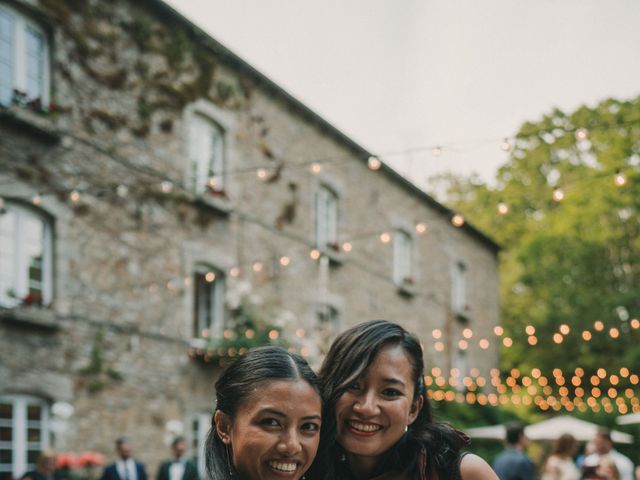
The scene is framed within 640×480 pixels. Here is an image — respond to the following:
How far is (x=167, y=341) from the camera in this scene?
1186 cm

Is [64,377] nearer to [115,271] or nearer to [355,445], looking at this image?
[115,271]

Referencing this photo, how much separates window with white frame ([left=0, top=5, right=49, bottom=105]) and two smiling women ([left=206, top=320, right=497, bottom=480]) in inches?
322

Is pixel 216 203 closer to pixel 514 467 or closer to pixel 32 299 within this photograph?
pixel 32 299

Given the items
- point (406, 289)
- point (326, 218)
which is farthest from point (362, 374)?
point (406, 289)

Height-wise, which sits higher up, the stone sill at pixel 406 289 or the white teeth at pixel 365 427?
the stone sill at pixel 406 289

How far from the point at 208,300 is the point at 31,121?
14.9 feet

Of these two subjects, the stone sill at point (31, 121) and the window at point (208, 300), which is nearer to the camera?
the stone sill at point (31, 121)

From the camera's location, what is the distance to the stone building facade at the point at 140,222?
9.91 meters

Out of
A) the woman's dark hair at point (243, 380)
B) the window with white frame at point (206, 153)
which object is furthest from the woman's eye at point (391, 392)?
the window with white frame at point (206, 153)

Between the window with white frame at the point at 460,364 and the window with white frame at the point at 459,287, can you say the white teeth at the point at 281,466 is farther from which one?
the window with white frame at the point at 459,287

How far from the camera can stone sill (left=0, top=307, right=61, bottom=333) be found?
9.40m

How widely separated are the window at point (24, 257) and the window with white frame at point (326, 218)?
6688 mm

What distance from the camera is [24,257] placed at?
10.0m

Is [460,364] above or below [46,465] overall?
above
